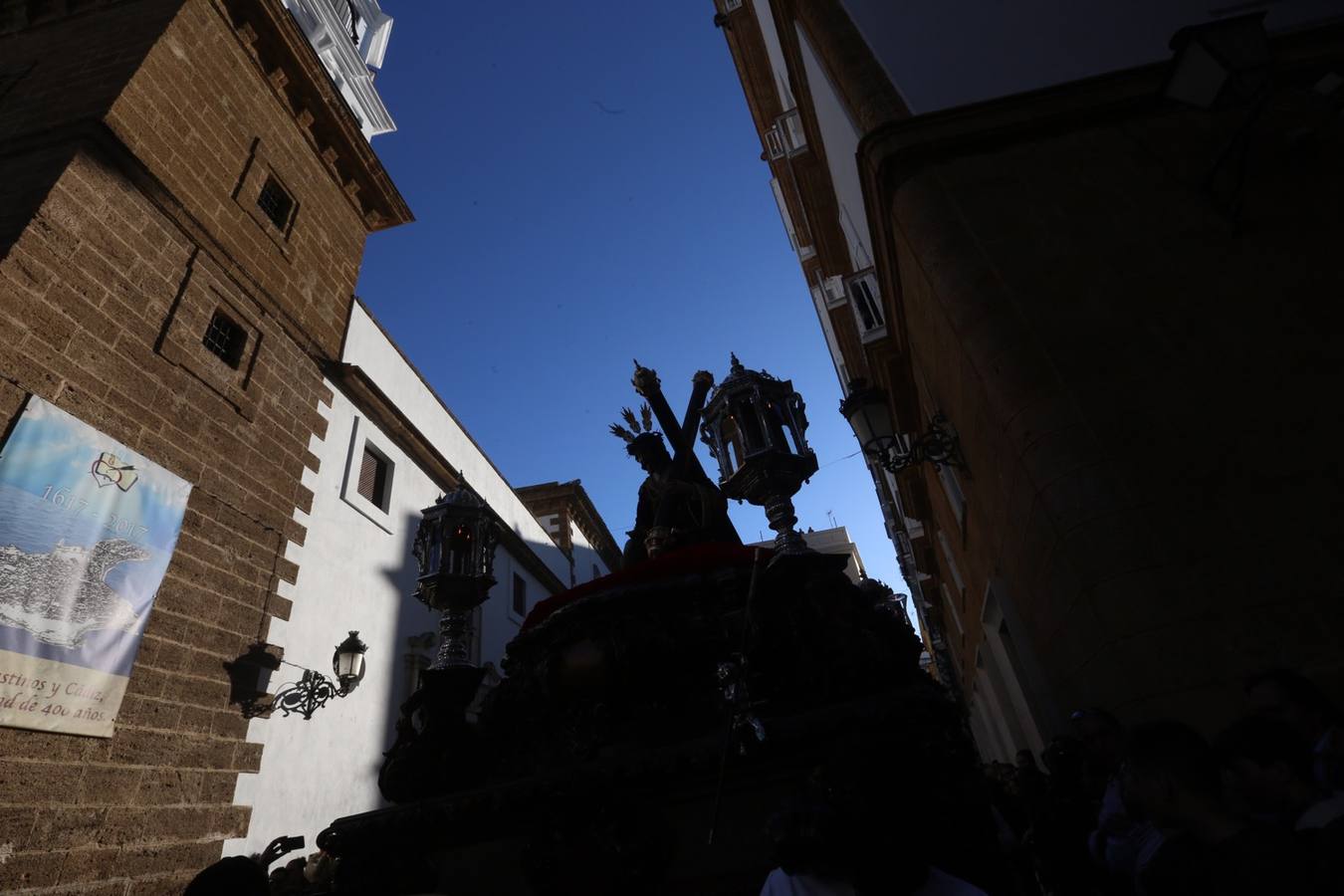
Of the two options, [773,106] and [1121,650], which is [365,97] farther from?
[1121,650]

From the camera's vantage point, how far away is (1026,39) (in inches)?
241

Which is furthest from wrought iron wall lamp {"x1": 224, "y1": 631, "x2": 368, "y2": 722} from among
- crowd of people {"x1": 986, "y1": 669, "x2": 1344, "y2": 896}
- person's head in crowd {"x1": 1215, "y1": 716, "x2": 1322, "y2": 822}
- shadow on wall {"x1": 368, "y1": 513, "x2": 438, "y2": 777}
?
person's head in crowd {"x1": 1215, "y1": 716, "x2": 1322, "y2": 822}

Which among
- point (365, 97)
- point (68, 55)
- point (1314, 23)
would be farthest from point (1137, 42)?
point (365, 97)

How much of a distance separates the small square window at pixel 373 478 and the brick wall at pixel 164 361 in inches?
53.0

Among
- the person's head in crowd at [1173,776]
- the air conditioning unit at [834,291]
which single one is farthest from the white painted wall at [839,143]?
the person's head in crowd at [1173,776]

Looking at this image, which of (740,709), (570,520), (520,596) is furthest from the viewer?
(570,520)

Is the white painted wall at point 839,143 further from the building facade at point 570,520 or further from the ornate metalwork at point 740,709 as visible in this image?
the building facade at point 570,520

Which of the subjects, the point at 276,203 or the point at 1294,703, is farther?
the point at 276,203

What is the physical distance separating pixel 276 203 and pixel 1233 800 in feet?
39.0

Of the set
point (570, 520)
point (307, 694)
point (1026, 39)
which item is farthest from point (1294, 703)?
point (570, 520)

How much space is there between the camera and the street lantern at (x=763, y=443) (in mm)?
2969

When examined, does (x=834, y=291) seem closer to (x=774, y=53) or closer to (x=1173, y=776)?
(x=774, y=53)

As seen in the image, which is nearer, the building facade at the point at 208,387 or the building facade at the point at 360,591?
the building facade at the point at 208,387

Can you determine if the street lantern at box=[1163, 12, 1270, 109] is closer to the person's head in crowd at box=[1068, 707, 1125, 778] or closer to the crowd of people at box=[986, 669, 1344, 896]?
the crowd of people at box=[986, 669, 1344, 896]
